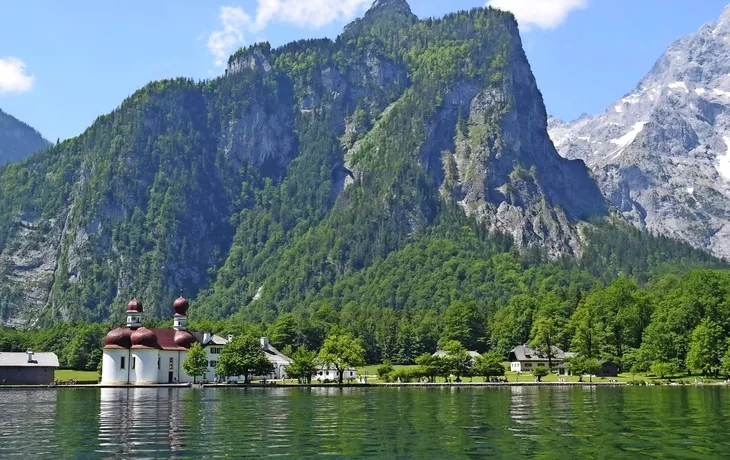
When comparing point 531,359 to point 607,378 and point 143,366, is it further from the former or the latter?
point 143,366

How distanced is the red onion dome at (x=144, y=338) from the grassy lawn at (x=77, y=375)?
433 inches

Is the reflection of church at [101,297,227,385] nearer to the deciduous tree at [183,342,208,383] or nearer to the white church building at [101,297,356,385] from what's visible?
the white church building at [101,297,356,385]

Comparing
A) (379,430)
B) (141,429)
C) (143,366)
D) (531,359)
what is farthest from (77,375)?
(379,430)

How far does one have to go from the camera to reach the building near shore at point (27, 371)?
153500mm

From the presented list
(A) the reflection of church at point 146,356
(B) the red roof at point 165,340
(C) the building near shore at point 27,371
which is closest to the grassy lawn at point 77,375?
(C) the building near shore at point 27,371

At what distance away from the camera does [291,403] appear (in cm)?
8650

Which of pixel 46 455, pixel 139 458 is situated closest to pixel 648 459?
pixel 139 458

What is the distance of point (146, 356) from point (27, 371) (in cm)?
2028

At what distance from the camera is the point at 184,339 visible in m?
168

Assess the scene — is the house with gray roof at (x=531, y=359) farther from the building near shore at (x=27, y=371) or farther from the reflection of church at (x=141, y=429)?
the reflection of church at (x=141, y=429)

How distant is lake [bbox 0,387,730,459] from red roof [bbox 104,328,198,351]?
72.9m

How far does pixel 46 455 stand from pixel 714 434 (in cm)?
3623

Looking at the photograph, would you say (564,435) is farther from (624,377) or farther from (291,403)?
(624,377)

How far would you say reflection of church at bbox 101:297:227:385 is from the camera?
156 m
